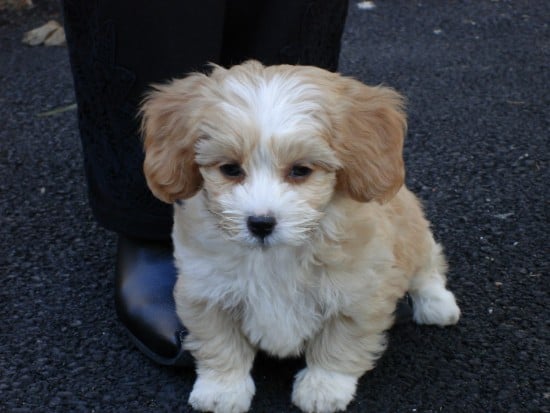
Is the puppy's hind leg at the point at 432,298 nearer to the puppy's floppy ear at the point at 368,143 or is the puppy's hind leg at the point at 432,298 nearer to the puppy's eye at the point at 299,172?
the puppy's floppy ear at the point at 368,143

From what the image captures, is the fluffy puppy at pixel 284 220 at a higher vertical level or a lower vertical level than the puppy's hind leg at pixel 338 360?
higher

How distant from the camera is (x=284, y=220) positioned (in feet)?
6.66

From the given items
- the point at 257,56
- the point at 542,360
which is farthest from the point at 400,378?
the point at 257,56

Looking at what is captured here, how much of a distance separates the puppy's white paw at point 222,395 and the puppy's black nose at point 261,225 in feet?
2.13

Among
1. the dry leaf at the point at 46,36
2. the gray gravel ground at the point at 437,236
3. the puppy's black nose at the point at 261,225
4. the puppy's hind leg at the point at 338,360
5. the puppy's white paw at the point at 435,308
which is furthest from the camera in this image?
the dry leaf at the point at 46,36

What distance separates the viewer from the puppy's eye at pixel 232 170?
2066 mm

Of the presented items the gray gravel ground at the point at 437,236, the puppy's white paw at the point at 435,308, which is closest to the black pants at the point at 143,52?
the gray gravel ground at the point at 437,236

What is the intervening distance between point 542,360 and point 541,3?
474 centimetres

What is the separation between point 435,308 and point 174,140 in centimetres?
120

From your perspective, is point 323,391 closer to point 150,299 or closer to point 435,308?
point 435,308

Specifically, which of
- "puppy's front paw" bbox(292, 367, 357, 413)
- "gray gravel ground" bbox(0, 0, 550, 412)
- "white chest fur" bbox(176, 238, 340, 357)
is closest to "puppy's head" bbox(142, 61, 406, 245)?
"white chest fur" bbox(176, 238, 340, 357)

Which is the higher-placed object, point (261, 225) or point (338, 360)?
point (261, 225)

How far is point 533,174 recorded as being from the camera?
3.85m

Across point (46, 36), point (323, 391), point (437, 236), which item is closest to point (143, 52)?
point (323, 391)
